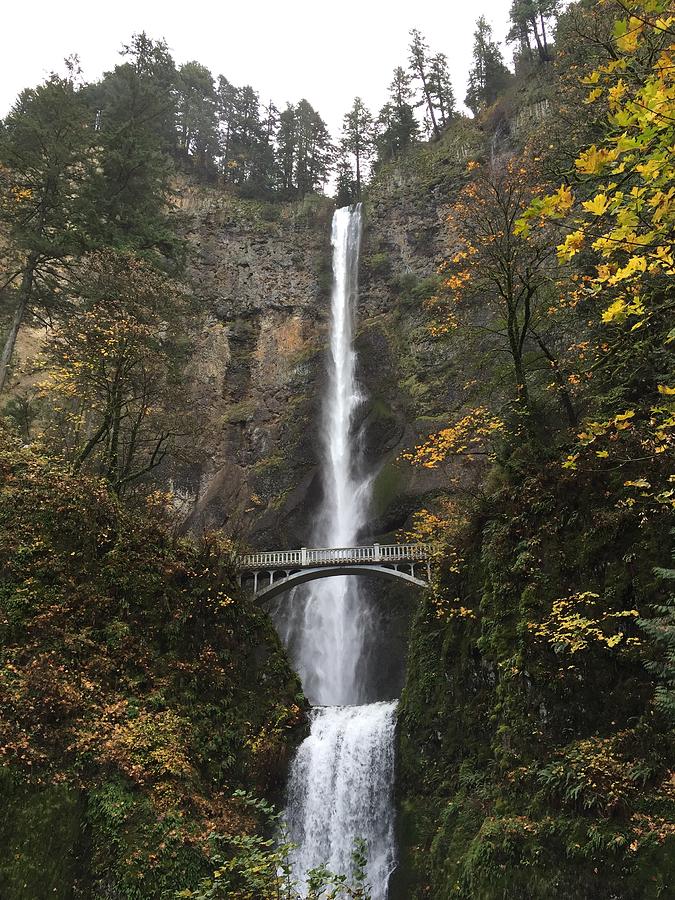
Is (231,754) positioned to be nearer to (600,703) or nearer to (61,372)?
(600,703)

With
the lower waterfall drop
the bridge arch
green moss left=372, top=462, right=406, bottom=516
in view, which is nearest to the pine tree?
the lower waterfall drop

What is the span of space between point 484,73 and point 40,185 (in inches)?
1600

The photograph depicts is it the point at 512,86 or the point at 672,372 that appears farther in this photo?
the point at 512,86

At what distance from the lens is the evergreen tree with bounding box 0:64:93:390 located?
16.5 m

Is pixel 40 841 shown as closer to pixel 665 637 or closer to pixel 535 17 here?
pixel 665 637

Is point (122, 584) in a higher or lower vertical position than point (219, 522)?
lower

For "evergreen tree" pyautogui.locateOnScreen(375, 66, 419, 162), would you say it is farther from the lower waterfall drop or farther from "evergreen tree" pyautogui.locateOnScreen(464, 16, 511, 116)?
the lower waterfall drop

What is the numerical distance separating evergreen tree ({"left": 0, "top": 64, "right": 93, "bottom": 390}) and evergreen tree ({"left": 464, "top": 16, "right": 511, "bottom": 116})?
3522 centimetres

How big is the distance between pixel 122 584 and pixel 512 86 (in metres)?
45.4

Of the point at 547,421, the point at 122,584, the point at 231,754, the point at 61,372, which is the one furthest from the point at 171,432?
the point at 547,421

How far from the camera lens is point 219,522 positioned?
102 feet

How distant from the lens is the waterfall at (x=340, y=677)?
13.2 m

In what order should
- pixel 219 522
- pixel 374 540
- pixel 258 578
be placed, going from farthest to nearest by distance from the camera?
pixel 219 522 < pixel 374 540 < pixel 258 578

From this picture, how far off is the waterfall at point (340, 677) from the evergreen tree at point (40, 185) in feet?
48.6
